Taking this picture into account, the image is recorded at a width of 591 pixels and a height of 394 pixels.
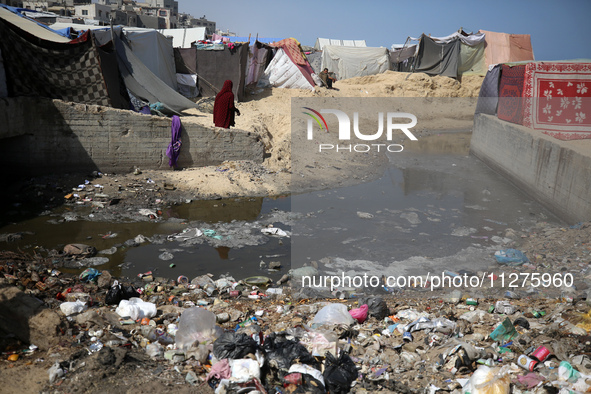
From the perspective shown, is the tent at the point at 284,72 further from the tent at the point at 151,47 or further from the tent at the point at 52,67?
the tent at the point at 52,67

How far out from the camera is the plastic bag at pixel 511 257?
543 centimetres

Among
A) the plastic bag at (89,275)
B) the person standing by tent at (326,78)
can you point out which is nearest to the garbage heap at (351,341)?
the plastic bag at (89,275)

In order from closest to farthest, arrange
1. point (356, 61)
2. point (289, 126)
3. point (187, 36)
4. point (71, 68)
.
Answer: point (71, 68) < point (289, 126) < point (187, 36) < point (356, 61)

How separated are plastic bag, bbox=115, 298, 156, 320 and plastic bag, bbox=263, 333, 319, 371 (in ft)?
4.06

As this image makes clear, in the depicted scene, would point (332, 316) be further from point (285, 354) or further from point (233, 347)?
point (233, 347)

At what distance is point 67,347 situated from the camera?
322cm

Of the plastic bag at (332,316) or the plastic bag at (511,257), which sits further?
the plastic bag at (511,257)

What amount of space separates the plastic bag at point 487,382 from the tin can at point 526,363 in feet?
0.78

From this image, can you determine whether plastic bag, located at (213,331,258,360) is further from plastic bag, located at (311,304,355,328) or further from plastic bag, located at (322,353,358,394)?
plastic bag, located at (311,304,355,328)

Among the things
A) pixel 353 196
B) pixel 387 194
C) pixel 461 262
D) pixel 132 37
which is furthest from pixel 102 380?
pixel 132 37

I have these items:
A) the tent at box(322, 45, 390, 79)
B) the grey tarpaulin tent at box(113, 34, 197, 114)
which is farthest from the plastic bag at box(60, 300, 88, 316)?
the tent at box(322, 45, 390, 79)

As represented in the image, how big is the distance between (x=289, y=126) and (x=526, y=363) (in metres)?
8.72

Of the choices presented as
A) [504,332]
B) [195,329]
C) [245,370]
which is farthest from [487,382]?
[195,329]

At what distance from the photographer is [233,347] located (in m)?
3.06
